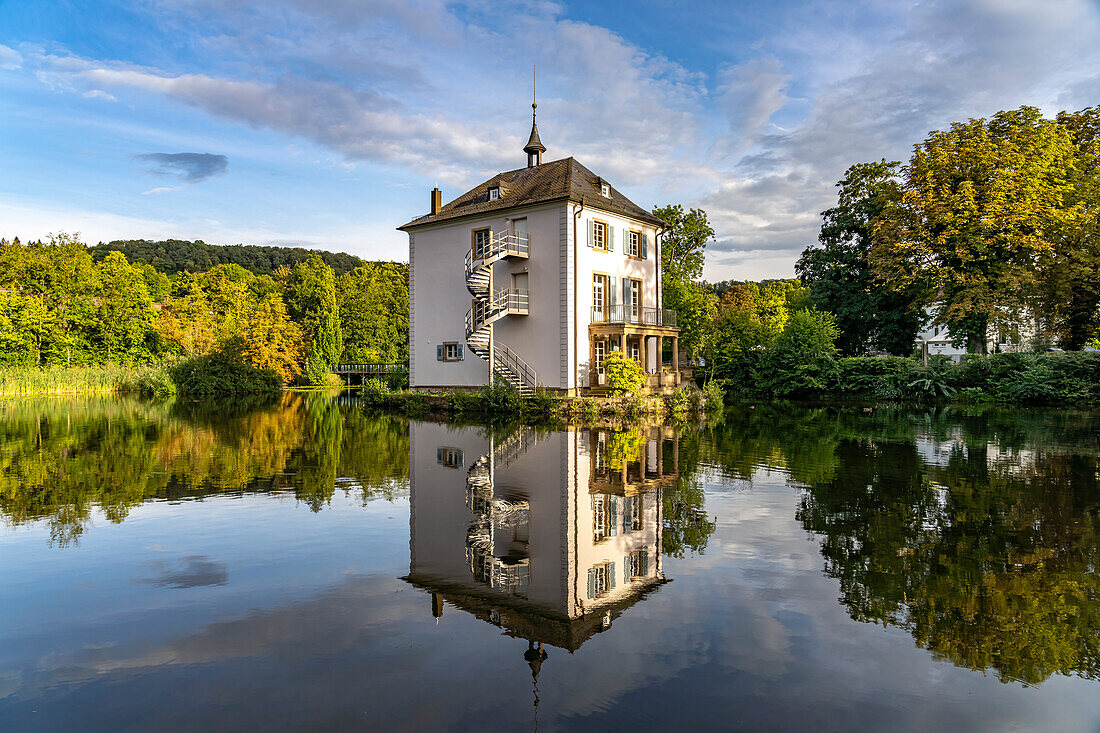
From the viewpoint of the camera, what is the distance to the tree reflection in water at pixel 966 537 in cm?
508

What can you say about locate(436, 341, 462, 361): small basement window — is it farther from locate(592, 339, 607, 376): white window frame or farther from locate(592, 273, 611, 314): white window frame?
locate(592, 273, 611, 314): white window frame

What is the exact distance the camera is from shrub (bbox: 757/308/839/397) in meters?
38.0

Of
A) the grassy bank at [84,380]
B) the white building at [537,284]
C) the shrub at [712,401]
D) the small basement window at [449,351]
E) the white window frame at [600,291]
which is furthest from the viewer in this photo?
the grassy bank at [84,380]

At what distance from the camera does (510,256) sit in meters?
30.3

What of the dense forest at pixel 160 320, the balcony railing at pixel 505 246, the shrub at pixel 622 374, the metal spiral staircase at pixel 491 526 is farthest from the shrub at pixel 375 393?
the dense forest at pixel 160 320

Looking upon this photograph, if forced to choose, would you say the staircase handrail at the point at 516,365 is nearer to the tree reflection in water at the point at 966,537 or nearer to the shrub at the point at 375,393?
the shrub at the point at 375,393

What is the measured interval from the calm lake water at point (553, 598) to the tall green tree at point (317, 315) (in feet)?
152

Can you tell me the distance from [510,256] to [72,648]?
26.4 m

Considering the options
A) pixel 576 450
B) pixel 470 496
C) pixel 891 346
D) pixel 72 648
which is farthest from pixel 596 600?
pixel 891 346

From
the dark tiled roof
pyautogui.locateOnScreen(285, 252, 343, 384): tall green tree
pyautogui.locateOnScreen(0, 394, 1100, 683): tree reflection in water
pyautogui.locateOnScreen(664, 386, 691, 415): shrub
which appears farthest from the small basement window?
pyautogui.locateOnScreen(285, 252, 343, 384): tall green tree

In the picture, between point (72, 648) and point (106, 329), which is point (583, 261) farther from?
point (106, 329)

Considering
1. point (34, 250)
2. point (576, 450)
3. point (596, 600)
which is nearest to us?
point (596, 600)

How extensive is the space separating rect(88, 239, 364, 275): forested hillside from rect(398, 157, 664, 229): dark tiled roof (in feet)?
204

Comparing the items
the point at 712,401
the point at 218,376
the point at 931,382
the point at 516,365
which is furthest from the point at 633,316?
the point at 218,376
